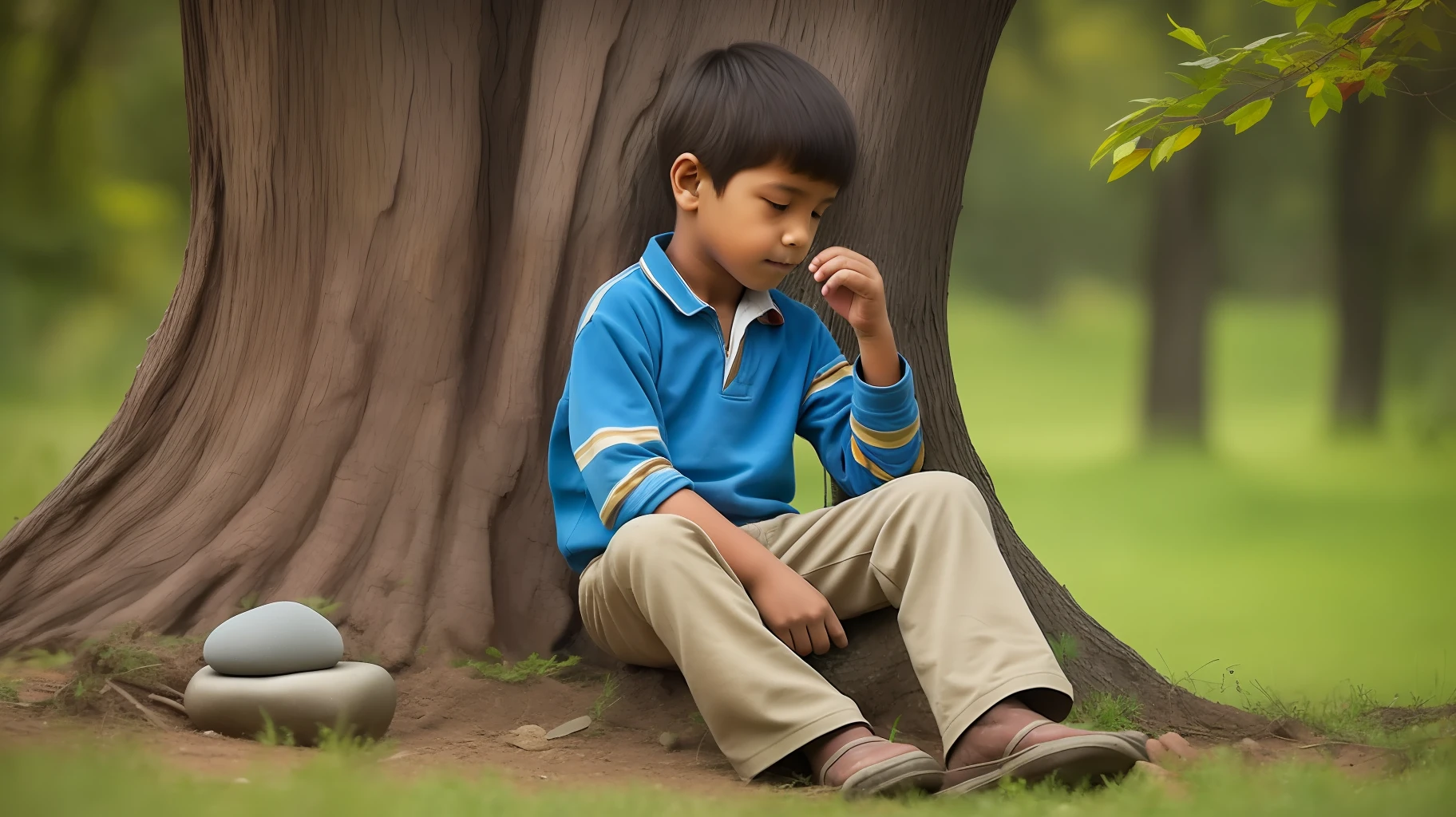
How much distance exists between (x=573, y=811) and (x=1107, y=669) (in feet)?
6.10

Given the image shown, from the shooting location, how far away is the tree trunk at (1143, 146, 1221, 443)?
410 inches

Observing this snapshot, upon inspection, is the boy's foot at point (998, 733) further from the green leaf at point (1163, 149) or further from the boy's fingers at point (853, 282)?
the green leaf at point (1163, 149)

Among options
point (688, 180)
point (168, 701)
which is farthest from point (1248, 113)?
point (168, 701)

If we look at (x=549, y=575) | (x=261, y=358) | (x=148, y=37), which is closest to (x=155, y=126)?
(x=148, y=37)

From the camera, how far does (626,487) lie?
2.51m

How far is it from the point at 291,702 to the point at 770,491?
1.13 metres

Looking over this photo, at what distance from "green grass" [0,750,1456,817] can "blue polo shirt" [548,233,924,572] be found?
0.75 metres

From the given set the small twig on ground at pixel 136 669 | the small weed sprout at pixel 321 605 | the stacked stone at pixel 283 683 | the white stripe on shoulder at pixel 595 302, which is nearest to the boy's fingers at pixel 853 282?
the white stripe on shoulder at pixel 595 302

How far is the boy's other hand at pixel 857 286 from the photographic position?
8.68 feet

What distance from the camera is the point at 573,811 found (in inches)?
74.1

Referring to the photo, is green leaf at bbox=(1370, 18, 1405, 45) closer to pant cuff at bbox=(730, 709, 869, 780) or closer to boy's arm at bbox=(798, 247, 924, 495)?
boy's arm at bbox=(798, 247, 924, 495)

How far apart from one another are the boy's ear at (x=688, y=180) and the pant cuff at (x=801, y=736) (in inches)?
47.7

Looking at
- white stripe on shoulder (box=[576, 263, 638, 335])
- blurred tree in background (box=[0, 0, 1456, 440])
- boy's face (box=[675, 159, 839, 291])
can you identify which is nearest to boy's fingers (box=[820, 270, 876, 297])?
boy's face (box=[675, 159, 839, 291])

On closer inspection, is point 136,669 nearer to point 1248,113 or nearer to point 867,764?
point 867,764
